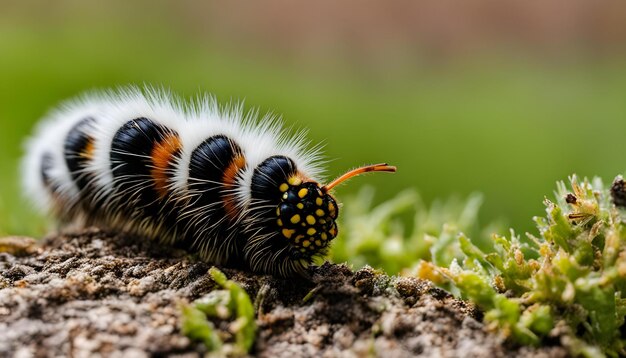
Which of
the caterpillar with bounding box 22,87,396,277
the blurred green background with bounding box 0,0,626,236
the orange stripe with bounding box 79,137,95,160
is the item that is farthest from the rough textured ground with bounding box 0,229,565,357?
the blurred green background with bounding box 0,0,626,236

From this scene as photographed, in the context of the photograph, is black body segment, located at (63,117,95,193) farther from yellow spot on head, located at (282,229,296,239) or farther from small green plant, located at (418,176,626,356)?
small green plant, located at (418,176,626,356)

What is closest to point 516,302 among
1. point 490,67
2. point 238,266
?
point 238,266

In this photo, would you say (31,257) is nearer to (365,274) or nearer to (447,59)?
(365,274)

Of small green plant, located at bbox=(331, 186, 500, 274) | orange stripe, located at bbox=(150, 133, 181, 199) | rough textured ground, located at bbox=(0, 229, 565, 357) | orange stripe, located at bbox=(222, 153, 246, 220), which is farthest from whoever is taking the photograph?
small green plant, located at bbox=(331, 186, 500, 274)

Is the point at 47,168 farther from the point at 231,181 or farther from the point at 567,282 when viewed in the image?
the point at 567,282

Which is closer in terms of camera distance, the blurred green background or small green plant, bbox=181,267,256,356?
small green plant, bbox=181,267,256,356

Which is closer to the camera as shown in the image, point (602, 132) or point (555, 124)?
point (602, 132)
